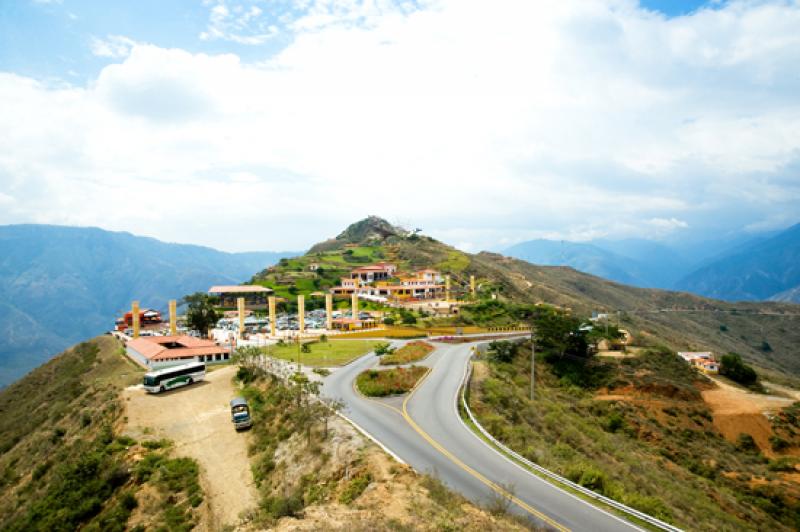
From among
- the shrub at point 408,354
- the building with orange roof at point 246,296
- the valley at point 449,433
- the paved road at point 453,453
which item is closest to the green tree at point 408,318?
the valley at point 449,433

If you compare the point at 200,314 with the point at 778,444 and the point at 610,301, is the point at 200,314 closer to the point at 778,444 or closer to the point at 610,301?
the point at 778,444

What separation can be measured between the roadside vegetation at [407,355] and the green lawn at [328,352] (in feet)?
13.6

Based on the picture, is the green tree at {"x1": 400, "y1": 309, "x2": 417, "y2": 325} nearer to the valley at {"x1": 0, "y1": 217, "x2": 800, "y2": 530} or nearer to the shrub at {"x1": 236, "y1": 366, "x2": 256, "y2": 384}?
the valley at {"x1": 0, "y1": 217, "x2": 800, "y2": 530}

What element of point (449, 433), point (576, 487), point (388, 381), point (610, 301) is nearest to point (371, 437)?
point (449, 433)

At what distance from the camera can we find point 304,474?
21375 millimetres

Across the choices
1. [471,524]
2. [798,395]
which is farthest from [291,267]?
[471,524]

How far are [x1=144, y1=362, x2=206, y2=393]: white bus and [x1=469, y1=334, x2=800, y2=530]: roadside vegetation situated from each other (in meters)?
25.3

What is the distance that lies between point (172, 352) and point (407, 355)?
2467cm

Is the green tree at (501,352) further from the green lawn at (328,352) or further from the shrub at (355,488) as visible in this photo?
the shrub at (355,488)

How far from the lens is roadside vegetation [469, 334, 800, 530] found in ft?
84.4

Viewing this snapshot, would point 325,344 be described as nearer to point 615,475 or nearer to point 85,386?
point 85,386

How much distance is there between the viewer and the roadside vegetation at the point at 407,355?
44606mm

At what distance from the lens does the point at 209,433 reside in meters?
30.4

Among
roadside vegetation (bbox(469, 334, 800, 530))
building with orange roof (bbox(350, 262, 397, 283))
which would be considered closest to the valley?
roadside vegetation (bbox(469, 334, 800, 530))
